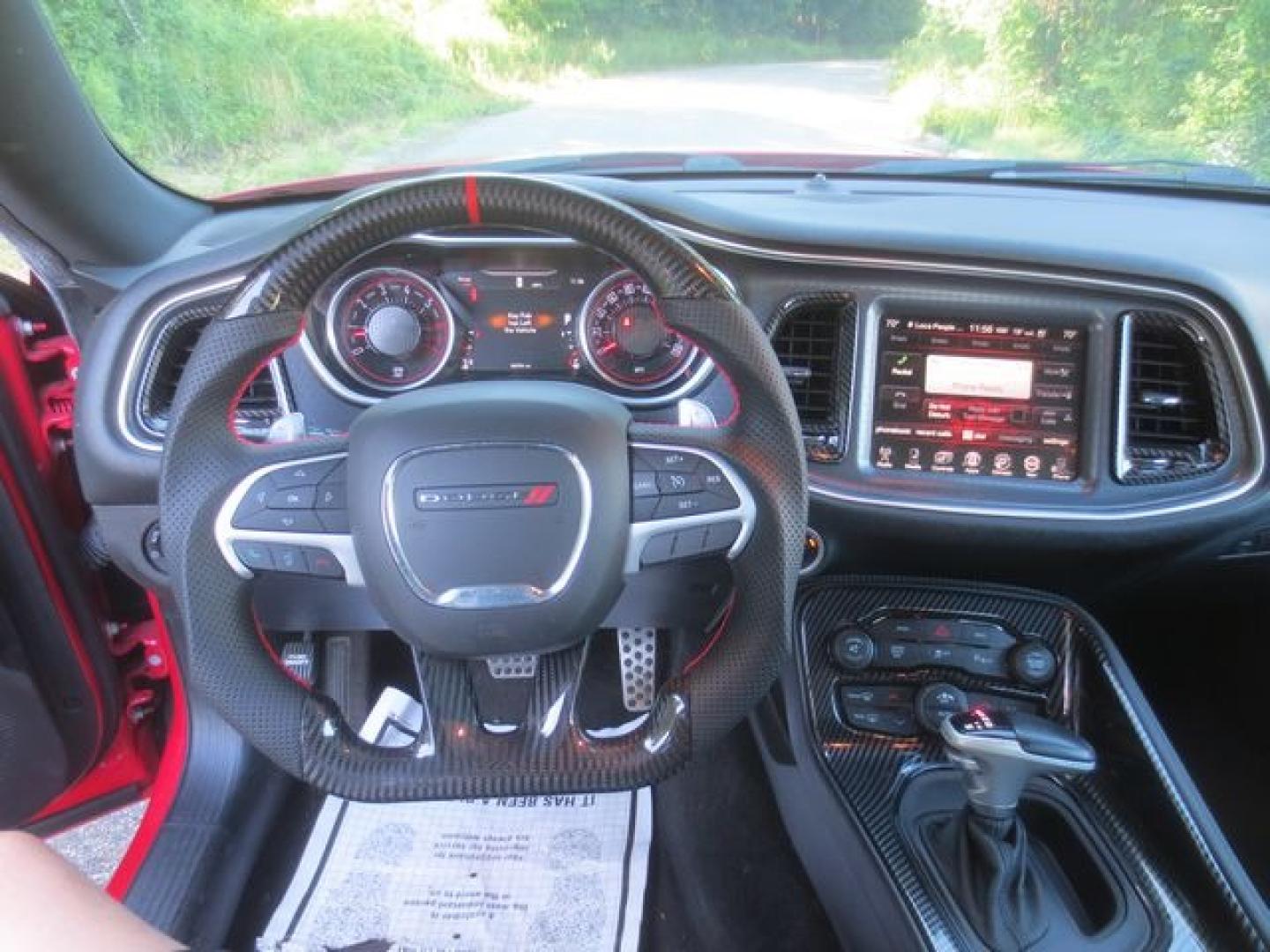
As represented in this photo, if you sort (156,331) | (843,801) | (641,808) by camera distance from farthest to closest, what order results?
(641,808) → (843,801) → (156,331)

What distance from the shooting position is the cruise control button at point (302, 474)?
4.04 ft

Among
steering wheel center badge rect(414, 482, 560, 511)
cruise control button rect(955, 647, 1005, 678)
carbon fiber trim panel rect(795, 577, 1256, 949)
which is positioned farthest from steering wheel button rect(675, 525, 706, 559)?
cruise control button rect(955, 647, 1005, 678)

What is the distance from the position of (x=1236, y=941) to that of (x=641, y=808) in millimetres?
983

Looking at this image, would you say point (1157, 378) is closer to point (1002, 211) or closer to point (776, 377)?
point (1002, 211)

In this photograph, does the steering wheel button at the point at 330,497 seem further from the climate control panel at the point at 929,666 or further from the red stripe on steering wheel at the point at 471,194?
the climate control panel at the point at 929,666

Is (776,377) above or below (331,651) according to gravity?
above

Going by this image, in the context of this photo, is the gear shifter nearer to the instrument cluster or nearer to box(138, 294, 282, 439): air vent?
the instrument cluster

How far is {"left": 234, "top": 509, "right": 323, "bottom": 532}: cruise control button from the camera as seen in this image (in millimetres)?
1227

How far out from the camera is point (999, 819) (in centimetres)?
151

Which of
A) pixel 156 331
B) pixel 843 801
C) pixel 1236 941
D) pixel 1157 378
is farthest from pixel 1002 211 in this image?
pixel 156 331

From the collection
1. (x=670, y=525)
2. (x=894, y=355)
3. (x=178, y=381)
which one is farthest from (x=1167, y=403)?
(x=178, y=381)

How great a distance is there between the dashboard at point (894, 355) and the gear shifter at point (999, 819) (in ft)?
1.40

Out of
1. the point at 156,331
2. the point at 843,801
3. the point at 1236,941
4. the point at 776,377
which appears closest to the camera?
the point at 776,377

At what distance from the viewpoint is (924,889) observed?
5.09ft
